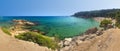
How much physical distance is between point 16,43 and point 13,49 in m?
0.34

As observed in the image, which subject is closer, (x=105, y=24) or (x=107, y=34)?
(x=107, y=34)

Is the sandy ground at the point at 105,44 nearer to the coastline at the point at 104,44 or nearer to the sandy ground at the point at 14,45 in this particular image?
the coastline at the point at 104,44

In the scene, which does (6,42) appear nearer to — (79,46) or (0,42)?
(0,42)

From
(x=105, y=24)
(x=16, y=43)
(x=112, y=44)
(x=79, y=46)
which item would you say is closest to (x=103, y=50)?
(x=112, y=44)

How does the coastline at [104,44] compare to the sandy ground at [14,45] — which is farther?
the sandy ground at [14,45]

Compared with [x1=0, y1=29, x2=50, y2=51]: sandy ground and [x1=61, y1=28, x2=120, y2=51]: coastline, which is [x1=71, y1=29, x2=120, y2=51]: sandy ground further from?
[x1=0, y1=29, x2=50, y2=51]: sandy ground

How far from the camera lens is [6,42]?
11.1m

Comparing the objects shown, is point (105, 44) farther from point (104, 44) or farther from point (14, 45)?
point (14, 45)

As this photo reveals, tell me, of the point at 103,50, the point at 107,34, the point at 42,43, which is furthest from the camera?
the point at 42,43

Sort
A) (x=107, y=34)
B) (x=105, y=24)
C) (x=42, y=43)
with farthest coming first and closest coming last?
(x=105, y=24) → (x=42, y=43) → (x=107, y=34)

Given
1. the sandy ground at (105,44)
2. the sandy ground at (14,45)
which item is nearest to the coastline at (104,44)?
the sandy ground at (105,44)

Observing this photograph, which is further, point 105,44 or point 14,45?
point 14,45

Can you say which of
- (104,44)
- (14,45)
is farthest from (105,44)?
(14,45)

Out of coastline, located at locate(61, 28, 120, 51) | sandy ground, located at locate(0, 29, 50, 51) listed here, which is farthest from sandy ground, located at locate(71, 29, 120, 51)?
sandy ground, located at locate(0, 29, 50, 51)
